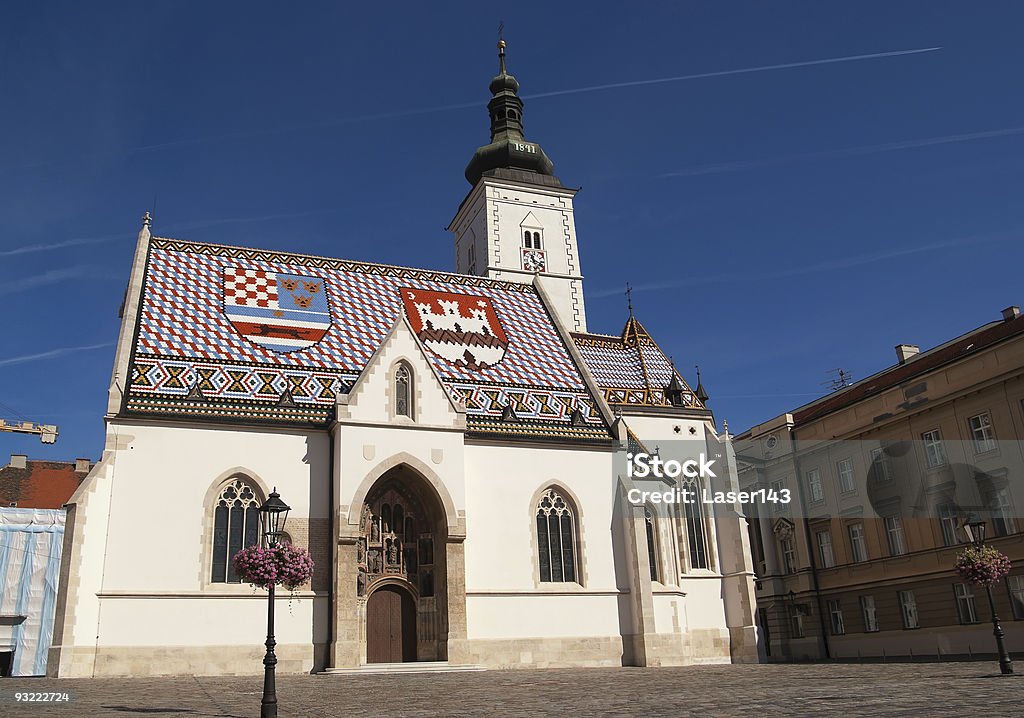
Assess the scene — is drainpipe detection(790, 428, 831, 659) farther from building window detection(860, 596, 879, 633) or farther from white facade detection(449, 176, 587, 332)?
white facade detection(449, 176, 587, 332)

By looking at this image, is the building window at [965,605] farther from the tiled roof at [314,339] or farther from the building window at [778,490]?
the tiled roof at [314,339]

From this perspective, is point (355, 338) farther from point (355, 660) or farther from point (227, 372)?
point (355, 660)

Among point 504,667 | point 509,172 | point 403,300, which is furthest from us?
point 509,172

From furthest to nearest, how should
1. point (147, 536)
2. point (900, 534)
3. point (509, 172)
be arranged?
point (509, 172) < point (900, 534) < point (147, 536)

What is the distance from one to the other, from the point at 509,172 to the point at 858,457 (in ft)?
87.9

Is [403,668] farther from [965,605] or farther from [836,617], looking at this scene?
[836,617]

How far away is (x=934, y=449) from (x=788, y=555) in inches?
460

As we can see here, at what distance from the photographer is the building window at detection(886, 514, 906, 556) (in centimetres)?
3544

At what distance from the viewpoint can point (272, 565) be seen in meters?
14.4

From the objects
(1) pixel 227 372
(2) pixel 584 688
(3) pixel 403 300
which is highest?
(3) pixel 403 300

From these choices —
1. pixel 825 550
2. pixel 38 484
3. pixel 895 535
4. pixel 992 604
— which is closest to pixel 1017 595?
pixel 895 535

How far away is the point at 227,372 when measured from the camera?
26344mm

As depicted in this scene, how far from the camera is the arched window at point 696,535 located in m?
31.5

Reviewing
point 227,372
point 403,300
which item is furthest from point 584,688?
point 403,300
